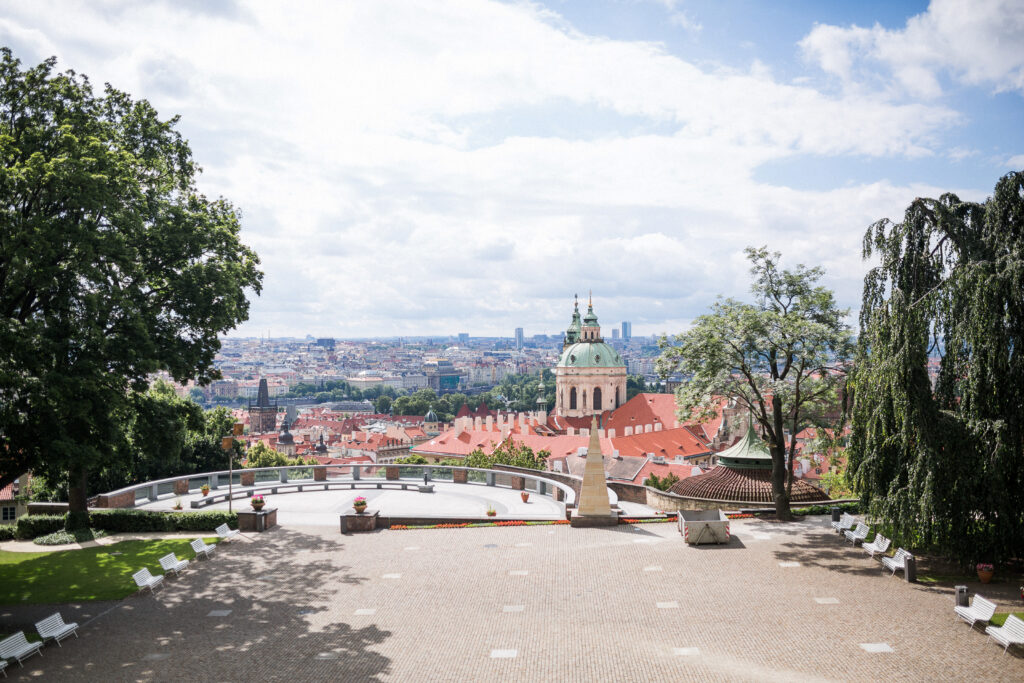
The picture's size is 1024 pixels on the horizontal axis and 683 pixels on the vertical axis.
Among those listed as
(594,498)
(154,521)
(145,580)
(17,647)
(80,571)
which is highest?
(594,498)

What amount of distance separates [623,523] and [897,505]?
35.1 ft

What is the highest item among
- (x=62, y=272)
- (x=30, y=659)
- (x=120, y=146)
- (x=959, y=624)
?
(x=120, y=146)

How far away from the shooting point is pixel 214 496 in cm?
3412

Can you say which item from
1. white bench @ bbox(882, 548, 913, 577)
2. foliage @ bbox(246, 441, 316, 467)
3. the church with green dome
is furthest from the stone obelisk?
the church with green dome

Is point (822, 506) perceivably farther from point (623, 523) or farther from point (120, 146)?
point (120, 146)

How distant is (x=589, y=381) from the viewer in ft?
398

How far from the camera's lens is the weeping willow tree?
17234 mm

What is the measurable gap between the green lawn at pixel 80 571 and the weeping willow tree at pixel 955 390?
2104 centimetres

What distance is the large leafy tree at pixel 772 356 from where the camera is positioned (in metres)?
24.1

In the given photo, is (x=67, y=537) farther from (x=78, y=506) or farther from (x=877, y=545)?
(x=877, y=545)

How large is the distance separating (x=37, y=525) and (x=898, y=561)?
94.6 ft

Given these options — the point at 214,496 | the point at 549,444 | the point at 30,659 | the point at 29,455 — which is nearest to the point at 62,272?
the point at 29,455

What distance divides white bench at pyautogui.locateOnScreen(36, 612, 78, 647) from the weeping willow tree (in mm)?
19973

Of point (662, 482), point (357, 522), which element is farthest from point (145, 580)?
point (662, 482)
